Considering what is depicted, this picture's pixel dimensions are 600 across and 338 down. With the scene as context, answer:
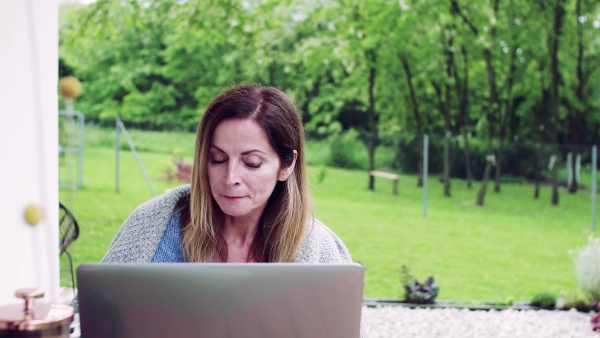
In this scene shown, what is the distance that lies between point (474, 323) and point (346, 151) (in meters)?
5.77

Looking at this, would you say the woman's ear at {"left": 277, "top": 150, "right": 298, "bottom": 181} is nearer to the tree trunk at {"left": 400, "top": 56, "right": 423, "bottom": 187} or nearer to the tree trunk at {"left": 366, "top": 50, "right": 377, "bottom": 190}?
the tree trunk at {"left": 366, "top": 50, "right": 377, "bottom": 190}

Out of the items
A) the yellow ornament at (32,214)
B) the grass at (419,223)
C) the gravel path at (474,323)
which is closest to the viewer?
the yellow ornament at (32,214)

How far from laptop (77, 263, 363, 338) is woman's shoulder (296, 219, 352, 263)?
0.54m

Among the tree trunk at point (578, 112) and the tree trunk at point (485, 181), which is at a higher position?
the tree trunk at point (578, 112)

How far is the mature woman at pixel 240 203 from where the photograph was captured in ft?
4.68

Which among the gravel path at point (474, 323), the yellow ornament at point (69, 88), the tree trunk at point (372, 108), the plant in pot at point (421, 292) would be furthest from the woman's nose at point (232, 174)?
the tree trunk at point (372, 108)

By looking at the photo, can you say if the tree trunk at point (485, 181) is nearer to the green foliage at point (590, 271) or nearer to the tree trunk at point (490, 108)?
the tree trunk at point (490, 108)

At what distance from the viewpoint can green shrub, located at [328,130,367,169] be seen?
10.1m

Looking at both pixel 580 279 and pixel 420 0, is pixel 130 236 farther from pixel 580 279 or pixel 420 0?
pixel 420 0

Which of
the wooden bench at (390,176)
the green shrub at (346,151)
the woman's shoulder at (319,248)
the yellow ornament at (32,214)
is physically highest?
the yellow ornament at (32,214)

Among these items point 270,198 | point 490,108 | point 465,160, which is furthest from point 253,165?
point 465,160

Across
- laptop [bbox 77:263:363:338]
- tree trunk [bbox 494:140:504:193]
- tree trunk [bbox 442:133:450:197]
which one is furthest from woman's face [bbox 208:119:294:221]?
tree trunk [bbox 494:140:504:193]

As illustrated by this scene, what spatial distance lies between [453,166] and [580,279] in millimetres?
5782

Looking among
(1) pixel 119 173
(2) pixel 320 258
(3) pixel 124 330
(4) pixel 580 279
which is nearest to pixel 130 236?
(2) pixel 320 258
